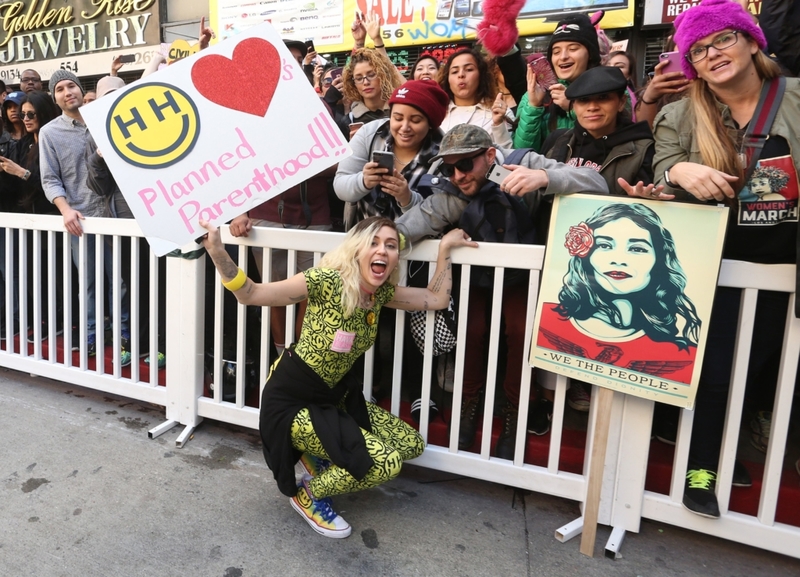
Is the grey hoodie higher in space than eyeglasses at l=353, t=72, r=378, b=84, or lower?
lower

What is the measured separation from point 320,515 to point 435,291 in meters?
1.06

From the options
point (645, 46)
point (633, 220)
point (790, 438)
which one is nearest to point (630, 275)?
point (633, 220)

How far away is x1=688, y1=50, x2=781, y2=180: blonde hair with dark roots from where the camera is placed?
2.07m

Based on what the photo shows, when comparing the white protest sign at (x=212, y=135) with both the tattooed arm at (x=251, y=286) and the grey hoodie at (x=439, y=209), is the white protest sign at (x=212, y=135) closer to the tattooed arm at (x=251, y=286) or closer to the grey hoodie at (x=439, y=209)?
the tattooed arm at (x=251, y=286)

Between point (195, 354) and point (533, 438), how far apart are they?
181 centimetres

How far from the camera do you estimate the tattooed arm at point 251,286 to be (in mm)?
2258

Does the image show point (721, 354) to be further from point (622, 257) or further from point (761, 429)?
point (761, 429)

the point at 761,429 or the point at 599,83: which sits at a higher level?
the point at 599,83

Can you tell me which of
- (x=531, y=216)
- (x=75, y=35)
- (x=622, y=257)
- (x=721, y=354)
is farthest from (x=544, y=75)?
(x=75, y=35)

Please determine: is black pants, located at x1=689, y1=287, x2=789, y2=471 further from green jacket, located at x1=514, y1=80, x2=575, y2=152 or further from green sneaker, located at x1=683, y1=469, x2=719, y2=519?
green jacket, located at x1=514, y1=80, x2=575, y2=152

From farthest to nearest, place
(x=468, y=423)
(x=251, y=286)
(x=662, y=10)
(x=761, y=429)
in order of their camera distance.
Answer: (x=662, y=10) → (x=468, y=423) → (x=761, y=429) → (x=251, y=286)

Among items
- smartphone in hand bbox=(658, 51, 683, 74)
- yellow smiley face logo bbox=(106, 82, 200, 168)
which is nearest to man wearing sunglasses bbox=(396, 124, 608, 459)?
smartphone in hand bbox=(658, 51, 683, 74)

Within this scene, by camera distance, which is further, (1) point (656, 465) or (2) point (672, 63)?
(2) point (672, 63)

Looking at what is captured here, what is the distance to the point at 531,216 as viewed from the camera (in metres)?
2.60
